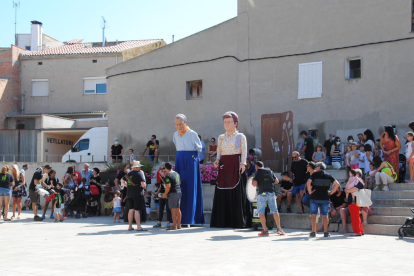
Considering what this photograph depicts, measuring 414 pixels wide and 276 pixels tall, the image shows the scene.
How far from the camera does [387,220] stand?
12.1m

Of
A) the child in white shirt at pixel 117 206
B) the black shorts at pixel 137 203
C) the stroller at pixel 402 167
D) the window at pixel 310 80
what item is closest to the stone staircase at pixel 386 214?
the stroller at pixel 402 167

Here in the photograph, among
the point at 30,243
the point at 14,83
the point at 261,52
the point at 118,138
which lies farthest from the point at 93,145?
the point at 30,243

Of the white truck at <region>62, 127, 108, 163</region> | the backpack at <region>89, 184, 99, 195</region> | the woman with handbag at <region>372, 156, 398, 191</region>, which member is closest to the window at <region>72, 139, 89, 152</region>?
the white truck at <region>62, 127, 108, 163</region>

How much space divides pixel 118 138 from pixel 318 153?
→ 11962 millimetres

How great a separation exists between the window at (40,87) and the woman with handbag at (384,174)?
3043 cm

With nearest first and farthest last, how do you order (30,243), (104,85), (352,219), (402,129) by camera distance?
(30,243) < (352,219) < (402,129) < (104,85)

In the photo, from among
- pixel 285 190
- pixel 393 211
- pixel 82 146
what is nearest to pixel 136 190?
pixel 285 190

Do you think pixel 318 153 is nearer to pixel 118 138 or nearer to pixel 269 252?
pixel 269 252

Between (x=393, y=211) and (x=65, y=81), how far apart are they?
31.0 meters

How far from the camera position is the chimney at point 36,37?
4574 cm

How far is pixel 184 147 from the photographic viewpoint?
13.2 m

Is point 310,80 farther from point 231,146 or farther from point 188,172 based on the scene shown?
point 188,172

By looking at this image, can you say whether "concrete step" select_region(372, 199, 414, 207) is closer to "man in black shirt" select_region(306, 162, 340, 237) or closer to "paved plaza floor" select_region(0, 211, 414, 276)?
"paved plaza floor" select_region(0, 211, 414, 276)

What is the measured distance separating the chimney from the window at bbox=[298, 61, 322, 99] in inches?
1245
